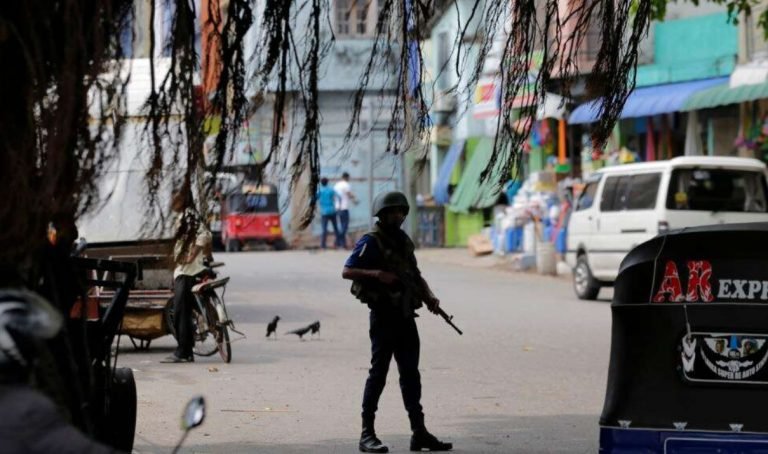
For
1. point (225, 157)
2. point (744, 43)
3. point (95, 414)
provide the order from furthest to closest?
point (744, 43), point (95, 414), point (225, 157)

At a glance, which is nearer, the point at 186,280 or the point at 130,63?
the point at 130,63

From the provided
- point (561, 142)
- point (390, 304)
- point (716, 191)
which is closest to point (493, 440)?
point (390, 304)

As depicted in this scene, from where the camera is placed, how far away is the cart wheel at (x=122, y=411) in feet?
29.5

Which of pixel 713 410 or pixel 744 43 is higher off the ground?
pixel 744 43

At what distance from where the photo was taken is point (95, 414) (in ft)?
27.3

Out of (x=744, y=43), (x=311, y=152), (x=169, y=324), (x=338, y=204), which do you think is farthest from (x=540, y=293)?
(x=311, y=152)

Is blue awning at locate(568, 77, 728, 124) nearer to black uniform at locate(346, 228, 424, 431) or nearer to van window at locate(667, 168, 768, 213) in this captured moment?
van window at locate(667, 168, 768, 213)

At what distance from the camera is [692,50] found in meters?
32.2

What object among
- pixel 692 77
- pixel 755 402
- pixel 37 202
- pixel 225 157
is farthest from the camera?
pixel 692 77

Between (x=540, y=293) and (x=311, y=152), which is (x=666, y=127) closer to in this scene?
(x=540, y=293)

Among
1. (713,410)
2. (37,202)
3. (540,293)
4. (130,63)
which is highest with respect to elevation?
(130,63)

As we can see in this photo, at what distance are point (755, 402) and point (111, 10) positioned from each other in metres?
3.26

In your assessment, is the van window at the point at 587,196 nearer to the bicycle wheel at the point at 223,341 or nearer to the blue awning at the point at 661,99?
the blue awning at the point at 661,99

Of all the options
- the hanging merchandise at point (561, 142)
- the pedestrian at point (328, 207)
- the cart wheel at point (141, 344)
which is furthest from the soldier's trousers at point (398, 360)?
the pedestrian at point (328, 207)
